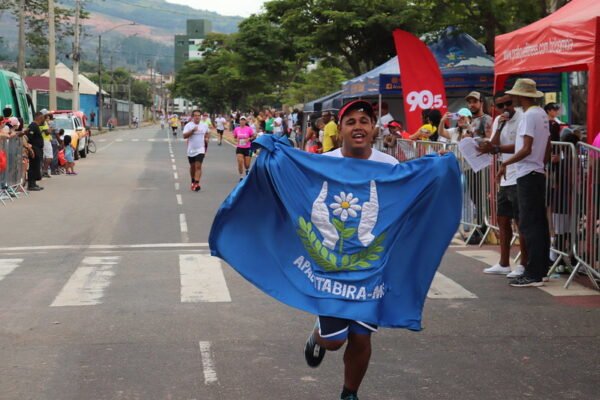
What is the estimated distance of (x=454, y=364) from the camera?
629 centimetres

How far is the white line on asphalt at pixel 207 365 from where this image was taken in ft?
19.3

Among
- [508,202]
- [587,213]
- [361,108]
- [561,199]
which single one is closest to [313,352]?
[361,108]

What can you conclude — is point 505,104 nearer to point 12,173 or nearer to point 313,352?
point 313,352

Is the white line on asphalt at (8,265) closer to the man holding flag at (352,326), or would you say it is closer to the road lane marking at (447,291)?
the road lane marking at (447,291)

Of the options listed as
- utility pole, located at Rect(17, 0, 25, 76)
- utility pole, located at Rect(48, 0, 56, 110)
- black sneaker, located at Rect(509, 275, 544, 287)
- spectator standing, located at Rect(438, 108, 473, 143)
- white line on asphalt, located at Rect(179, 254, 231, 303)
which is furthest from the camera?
utility pole, located at Rect(48, 0, 56, 110)

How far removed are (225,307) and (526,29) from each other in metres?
6.17

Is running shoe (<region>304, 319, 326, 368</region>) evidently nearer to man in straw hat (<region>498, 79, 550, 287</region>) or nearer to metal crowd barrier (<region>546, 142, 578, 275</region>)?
man in straw hat (<region>498, 79, 550, 287</region>)

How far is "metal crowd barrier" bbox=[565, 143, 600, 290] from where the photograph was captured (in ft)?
29.0

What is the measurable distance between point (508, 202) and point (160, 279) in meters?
3.72

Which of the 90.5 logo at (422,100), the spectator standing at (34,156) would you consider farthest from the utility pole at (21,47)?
the 90.5 logo at (422,100)

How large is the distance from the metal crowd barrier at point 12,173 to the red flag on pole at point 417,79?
321 inches

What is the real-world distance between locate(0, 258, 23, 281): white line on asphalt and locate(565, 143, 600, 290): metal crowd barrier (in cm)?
587

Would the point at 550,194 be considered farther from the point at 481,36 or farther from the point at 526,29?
the point at 481,36

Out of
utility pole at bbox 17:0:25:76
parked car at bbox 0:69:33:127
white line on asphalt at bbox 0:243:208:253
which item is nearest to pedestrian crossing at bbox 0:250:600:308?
white line on asphalt at bbox 0:243:208:253
